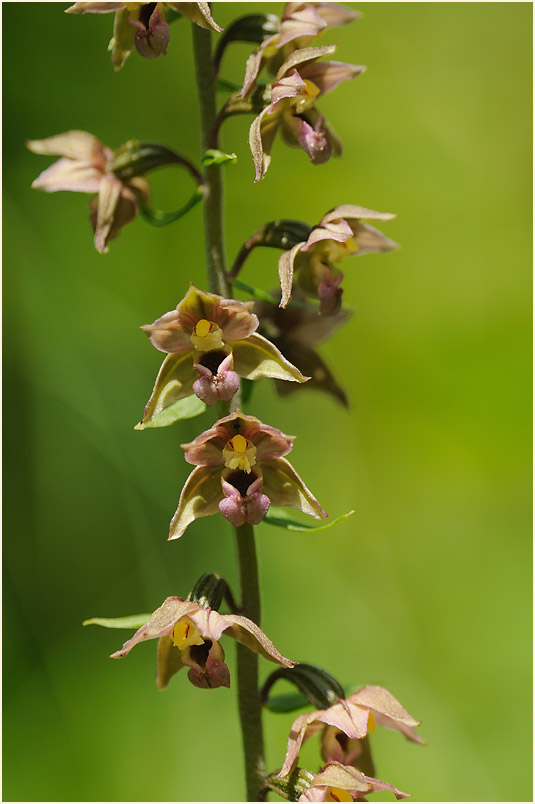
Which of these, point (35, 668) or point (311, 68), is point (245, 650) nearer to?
point (311, 68)

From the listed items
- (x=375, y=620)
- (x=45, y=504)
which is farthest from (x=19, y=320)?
(x=375, y=620)

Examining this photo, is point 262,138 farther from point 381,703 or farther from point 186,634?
point 381,703

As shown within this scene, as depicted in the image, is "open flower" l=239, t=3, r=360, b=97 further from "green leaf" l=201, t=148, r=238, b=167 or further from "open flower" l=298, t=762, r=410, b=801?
"open flower" l=298, t=762, r=410, b=801

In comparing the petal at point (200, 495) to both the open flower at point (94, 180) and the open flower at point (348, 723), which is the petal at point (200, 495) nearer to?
the open flower at point (348, 723)

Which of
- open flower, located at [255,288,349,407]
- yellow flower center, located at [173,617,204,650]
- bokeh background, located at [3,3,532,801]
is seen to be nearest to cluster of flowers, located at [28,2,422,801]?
yellow flower center, located at [173,617,204,650]

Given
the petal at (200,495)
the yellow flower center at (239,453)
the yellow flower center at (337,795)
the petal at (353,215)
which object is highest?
the petal at (353,215)

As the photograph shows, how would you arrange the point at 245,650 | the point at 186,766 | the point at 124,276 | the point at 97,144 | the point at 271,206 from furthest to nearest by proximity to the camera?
the point at 271,206, the point at 124,276, the point at 186,766, the point at 97,144, the point at 245,650

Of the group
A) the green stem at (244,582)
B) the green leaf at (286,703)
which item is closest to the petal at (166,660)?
the green stem at (244,582)
